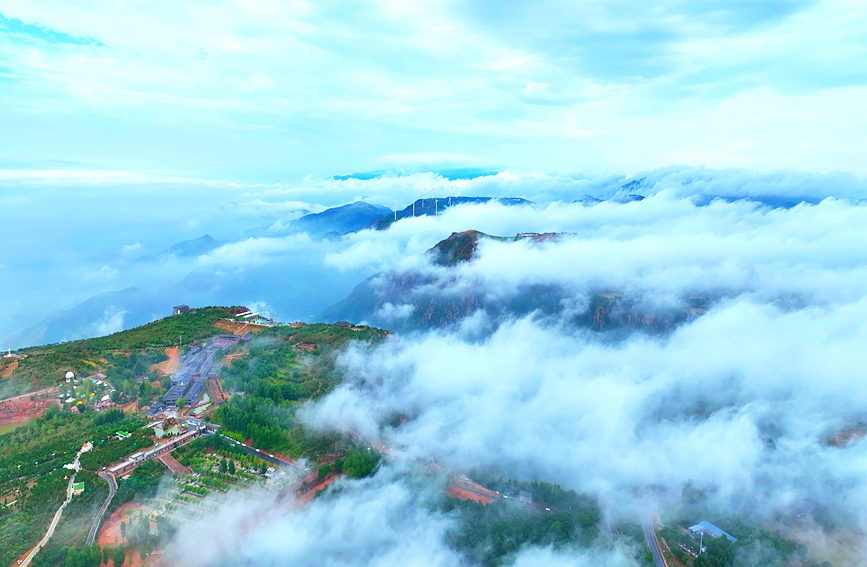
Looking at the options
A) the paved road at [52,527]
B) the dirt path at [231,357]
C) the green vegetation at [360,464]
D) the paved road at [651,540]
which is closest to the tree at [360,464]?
the green vegetation at [360,464]

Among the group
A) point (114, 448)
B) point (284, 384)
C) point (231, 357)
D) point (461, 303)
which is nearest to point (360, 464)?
point (284, 384)

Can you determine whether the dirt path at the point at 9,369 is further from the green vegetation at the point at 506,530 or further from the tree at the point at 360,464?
the green vegetation at the point at 506,530

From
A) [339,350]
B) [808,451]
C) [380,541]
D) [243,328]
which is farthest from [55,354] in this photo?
[808,451]

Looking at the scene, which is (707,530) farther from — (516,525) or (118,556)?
(118,556)

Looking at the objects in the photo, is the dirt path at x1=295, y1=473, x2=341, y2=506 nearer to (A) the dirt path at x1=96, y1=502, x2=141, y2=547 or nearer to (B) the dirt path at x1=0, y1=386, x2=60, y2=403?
(A) the dirt path at x1=96, y1=502, x2=141, y2=547

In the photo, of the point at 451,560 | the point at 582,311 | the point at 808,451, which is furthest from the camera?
the point at 582,311

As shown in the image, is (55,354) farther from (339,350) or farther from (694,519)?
(694,519)
